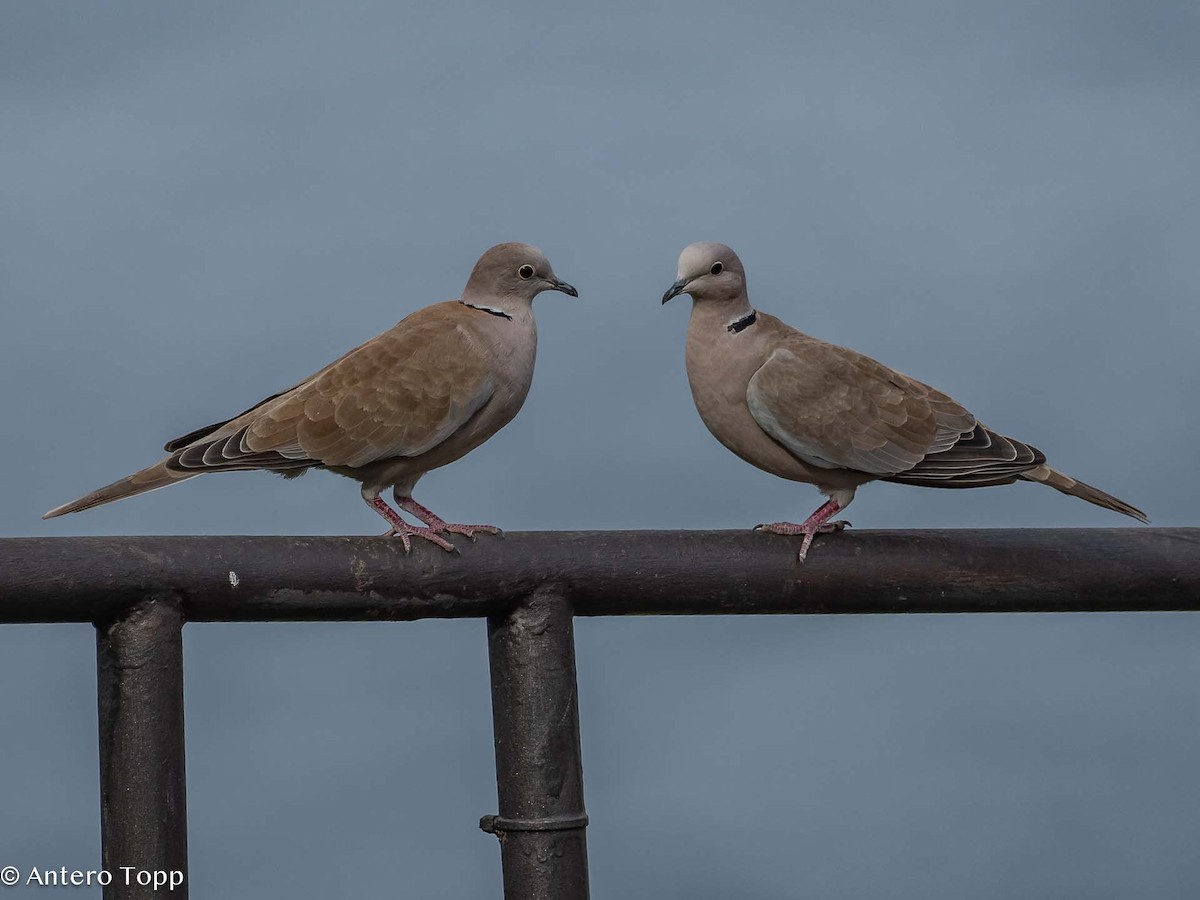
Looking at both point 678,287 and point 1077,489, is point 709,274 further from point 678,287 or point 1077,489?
point 1077,489

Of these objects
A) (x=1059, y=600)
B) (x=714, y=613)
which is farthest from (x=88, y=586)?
(x=1059, y=600)

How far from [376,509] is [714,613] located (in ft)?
3.35

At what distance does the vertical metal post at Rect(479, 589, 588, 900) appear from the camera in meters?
2.33

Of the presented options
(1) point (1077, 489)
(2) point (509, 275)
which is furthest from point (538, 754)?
(1) point (1077, 489)

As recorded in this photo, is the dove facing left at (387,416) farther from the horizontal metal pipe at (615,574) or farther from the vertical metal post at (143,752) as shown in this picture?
the vertical metal post at (143,752)

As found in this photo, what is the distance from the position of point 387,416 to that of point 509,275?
1.66ft

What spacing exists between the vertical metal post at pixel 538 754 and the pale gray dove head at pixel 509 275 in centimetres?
130

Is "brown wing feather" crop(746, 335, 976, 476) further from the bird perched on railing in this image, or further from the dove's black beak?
the dove's black beak

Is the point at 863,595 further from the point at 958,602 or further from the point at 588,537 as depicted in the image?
the point at 588,537

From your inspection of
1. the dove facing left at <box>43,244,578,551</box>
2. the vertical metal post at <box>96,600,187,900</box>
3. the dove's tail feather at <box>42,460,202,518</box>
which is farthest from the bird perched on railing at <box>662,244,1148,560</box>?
the vertical metal post at <box>96,600,187,900</box>

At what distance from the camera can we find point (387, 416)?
3.27m

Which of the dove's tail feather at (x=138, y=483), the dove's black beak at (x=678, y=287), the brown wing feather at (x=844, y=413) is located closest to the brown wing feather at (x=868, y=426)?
the brown wing feather at (x=844, y=413)

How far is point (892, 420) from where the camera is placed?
347 cm

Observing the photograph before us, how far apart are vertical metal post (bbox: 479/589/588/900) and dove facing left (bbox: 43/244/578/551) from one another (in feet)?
2.49
